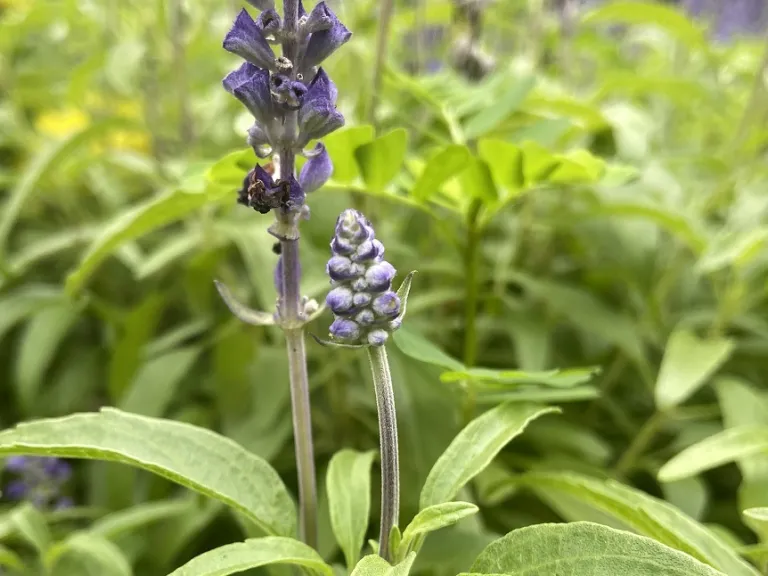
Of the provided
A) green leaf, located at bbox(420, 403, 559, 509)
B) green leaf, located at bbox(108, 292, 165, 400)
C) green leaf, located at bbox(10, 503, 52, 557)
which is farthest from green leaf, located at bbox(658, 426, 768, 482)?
green leaf, located at bbox(108, 292, 165, 400)

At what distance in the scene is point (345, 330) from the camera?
47 centimetres

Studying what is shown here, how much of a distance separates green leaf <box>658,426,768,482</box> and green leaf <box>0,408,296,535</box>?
15.8 inches

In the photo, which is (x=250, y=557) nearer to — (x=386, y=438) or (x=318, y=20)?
(x=386, y=438)

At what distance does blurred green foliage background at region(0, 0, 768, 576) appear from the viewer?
0.83m

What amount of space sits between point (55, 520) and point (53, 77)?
120cm

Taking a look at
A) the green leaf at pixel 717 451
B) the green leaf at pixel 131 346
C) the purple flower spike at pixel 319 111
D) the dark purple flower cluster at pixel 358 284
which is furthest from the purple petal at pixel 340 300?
the green leaf at pixel 131 346

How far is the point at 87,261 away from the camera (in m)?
0.83

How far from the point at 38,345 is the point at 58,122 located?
101cm

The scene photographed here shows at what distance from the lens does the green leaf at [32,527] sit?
772 millimetres

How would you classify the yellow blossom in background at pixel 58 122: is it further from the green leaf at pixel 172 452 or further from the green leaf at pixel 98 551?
the green leaf at pixel 172 452

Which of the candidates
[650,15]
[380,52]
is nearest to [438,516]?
[380,52]

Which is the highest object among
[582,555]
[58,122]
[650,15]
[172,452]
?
[58,122]

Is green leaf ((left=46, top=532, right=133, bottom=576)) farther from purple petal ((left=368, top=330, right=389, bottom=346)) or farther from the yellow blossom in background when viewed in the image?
the yellow blossom in background

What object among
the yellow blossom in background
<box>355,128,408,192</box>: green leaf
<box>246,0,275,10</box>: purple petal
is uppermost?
the yellow blossom in background
